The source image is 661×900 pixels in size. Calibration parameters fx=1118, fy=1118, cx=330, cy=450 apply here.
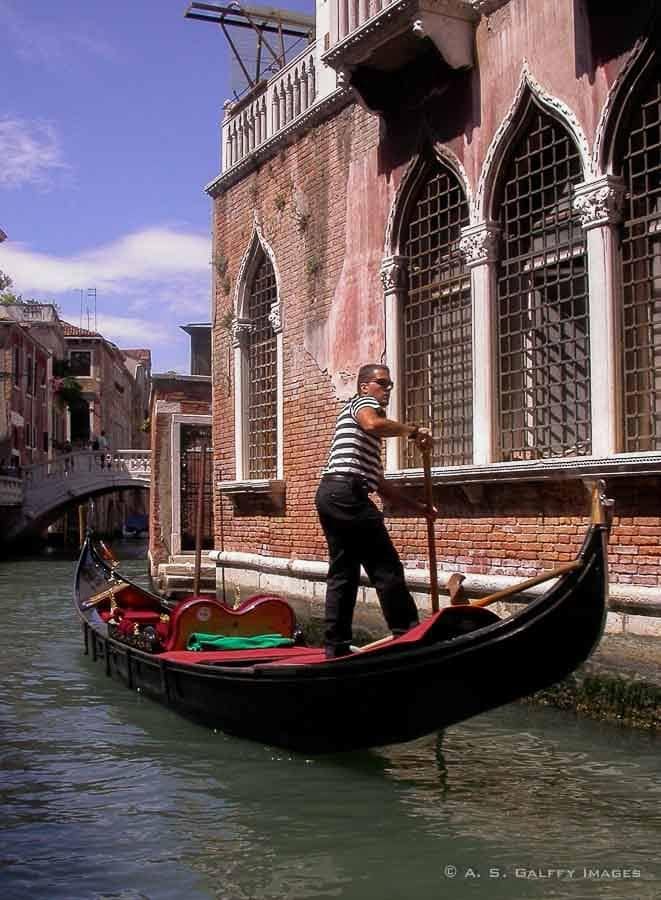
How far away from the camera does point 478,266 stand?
600cm

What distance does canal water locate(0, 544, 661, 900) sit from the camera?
3.15 meters

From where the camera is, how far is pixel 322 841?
348 cm

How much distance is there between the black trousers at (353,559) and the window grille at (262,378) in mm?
4214

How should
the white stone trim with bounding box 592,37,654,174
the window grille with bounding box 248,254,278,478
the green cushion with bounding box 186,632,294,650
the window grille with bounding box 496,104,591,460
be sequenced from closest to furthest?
1. the white stone trim with bounding box 592,37,654,174
2. the green cushion with bounding box 186,632,294,650
3. the window grille with bounding box 496,104,591,460
4. the window grille with bounding box 248,254,278,478

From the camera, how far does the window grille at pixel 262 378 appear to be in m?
8.59

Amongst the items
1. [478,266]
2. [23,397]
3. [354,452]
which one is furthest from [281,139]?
[23,397]

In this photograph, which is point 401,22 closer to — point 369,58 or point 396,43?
point 396,43

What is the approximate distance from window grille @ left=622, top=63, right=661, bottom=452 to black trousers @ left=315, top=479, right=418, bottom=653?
1460mm

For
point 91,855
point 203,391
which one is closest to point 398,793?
point 91,855

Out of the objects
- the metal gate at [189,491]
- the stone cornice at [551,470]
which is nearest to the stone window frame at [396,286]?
the stone cornice at [551,470]

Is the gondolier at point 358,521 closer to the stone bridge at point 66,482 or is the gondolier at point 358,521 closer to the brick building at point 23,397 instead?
the stone bridge at point 66,482

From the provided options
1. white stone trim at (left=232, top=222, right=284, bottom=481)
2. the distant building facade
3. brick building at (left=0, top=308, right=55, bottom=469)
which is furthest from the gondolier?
the distant building facade

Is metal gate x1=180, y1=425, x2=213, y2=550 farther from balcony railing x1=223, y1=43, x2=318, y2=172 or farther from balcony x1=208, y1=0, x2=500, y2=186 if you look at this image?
balcony x1=208, y1=0, x2=500, y2=186

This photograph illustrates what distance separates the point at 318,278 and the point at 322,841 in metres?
4.81
